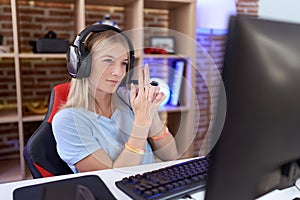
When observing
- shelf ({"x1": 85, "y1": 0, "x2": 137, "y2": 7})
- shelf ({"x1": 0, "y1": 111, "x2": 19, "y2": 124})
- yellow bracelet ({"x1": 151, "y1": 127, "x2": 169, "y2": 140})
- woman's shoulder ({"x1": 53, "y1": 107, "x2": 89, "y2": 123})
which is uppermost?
shelf ({"x1": 85, "y1": 0, "x2": 137, "y2": 7})

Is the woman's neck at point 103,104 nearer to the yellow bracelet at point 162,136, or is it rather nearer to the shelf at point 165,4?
the yellow bracelet at point 162,136

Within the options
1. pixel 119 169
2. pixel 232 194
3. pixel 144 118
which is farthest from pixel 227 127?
pixel 119 169

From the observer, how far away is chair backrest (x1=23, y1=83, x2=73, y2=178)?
1.10 meters

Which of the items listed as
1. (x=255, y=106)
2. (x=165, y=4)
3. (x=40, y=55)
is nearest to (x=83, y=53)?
(x=255, y=106)

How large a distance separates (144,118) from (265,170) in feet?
1.68

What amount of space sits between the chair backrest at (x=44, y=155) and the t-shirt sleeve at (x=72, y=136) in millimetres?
49

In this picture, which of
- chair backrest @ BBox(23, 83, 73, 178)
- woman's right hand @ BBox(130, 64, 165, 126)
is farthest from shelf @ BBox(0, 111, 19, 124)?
woman's right hand @ BBox(130, 64, 165, 126)

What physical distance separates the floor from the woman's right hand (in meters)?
1.33

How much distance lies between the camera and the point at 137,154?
1.08 meters

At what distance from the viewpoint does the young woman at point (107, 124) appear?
41.4 inches

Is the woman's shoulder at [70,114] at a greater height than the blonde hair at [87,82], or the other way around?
the blonde hair at [87,82]

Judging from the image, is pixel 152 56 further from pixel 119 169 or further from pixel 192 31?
pixel 119 169

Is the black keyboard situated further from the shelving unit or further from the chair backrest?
the shelving unit

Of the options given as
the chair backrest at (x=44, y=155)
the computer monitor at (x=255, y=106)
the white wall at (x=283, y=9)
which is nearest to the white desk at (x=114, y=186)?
the chair backrest at (x=44, y=155)
